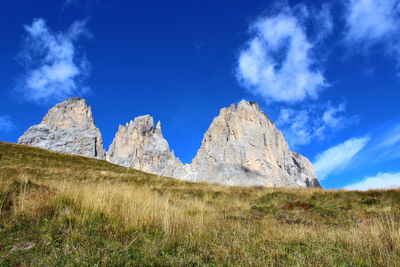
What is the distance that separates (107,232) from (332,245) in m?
4.68

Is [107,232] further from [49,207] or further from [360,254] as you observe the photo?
[360,254]

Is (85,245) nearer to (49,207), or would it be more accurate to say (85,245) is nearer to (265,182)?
(49,207)

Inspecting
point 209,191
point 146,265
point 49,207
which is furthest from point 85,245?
point 209,191

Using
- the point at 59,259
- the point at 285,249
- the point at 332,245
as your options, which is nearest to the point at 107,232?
the point at 59,259

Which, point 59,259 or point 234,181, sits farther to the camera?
point 234,181

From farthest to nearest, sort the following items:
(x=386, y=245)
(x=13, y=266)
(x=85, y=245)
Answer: (x=386, y=245) → (x=85, y=245) → (x=13, y=266)

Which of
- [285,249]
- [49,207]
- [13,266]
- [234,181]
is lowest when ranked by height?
[13,266]

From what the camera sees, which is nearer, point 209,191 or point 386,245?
point 386,245

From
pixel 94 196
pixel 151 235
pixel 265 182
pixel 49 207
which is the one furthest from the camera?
pixel 265 182

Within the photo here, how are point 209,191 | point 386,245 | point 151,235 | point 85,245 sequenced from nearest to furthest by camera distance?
point 85,245 < point 386,245 < point 151,235 < point 209,191

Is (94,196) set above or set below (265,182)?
below

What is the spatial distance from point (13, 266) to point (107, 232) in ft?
5.49

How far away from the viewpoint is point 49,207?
5875 mm

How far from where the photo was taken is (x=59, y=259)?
3.62 metres
